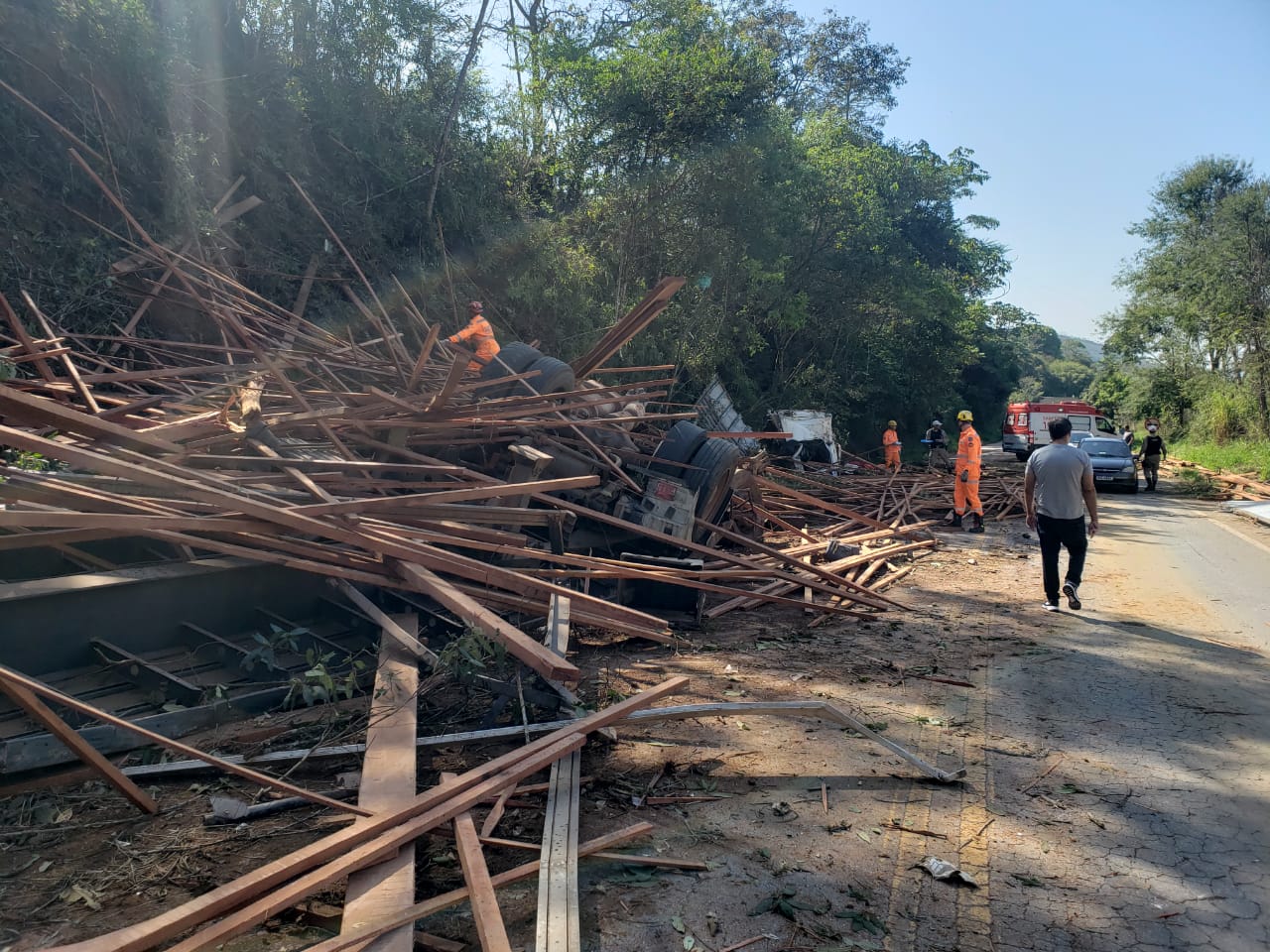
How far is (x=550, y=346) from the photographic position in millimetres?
17438

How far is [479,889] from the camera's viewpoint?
9.50 feet

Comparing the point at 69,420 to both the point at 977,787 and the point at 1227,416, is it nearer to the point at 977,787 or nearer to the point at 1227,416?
the point at 977,787

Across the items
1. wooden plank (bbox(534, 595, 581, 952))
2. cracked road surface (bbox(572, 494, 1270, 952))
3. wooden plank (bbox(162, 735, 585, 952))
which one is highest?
wooden plank (bbox(162, 735, 585, 952))

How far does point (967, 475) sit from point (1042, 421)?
707 inches

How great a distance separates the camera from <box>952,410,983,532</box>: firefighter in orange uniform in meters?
13.3

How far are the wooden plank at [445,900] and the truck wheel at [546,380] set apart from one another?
5315 mm

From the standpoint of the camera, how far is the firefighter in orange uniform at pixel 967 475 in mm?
13305

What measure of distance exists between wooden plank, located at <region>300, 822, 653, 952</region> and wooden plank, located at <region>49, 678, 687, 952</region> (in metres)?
0.27

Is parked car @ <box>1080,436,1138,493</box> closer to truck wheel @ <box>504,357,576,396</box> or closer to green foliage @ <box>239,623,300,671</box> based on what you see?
truck wheel @ <box>504,357,576,396</box>

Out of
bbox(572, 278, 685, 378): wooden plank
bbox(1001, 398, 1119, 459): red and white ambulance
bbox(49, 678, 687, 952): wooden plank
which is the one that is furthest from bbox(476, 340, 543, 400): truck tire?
bbox(1001, 398, 1119, 459): red and white ambulance

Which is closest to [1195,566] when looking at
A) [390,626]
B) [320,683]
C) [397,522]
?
[397,522]

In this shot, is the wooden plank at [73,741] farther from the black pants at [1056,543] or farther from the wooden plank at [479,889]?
the black pants at [1056,543]

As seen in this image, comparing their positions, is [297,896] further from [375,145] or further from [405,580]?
[375,145]

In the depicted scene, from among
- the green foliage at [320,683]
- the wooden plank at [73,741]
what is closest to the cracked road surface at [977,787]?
the green foliage at [320,683]
